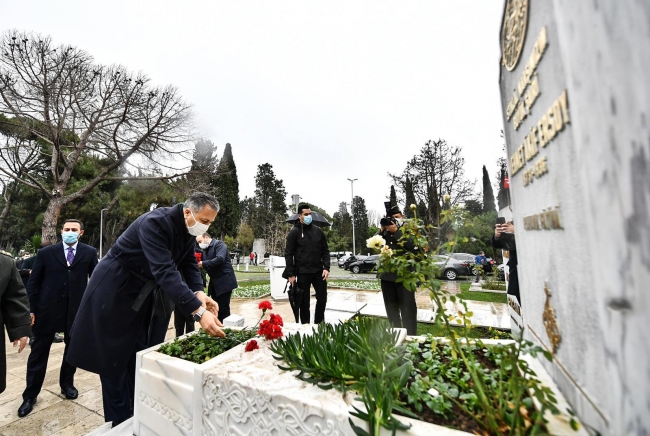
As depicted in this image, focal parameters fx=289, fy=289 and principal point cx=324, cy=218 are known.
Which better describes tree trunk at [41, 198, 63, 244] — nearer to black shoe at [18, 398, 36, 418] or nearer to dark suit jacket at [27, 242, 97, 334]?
dark suit jacket at [27, 242, 97, 334]

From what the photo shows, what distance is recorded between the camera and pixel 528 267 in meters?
1.53

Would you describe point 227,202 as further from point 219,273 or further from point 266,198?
point 219,273

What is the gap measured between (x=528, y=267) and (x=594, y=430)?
0.78 metres

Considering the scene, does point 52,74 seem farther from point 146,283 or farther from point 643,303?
point 643,303

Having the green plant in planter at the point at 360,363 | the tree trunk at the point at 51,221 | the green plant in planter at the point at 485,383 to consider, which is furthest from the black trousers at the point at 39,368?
the tree trunk at the point at 51,221

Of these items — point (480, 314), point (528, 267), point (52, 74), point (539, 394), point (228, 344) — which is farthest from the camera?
point (52, 74)

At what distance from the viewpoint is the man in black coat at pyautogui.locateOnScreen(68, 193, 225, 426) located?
82.3 inches

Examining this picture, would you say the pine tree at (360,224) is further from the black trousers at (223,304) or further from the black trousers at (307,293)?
the black trousers at (223,304)

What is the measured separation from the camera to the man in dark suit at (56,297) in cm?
272

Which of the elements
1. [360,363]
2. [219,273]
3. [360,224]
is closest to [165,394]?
[360,363]

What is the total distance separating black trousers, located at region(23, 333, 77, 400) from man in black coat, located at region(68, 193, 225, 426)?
0.80 metres

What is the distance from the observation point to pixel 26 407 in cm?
256

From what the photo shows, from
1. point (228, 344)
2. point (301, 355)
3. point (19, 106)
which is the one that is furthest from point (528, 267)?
point (19, 106)

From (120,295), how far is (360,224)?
4358 cm
